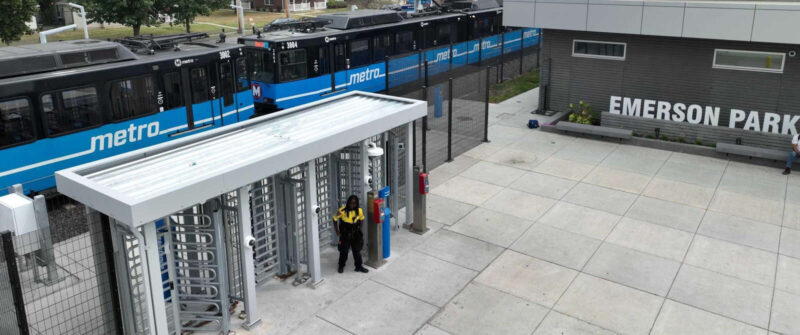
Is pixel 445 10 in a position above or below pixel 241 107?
above

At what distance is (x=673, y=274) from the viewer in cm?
1057

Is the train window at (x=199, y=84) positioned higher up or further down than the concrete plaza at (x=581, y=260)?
higher up

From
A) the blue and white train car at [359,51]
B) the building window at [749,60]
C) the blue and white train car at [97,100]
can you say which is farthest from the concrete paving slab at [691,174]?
the blue and white train car at [97,100]

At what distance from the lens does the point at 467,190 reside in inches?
570

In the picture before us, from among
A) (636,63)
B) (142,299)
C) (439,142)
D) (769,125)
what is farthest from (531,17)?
(142,299)

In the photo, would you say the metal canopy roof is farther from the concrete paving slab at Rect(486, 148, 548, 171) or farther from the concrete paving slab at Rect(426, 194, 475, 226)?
the concrete paving slab at Rect(486, 148, 548, 171)

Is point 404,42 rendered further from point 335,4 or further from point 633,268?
point 335,4

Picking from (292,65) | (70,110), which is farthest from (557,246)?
(292,65)

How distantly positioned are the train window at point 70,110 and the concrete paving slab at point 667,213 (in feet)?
37.8

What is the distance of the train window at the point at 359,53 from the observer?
21.7 metres

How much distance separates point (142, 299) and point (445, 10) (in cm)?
2231

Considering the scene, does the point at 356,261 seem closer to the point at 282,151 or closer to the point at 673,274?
the point at 282,151

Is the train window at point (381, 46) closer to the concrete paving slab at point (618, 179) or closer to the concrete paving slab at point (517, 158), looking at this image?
the concrete paving slab at point (517, 158)

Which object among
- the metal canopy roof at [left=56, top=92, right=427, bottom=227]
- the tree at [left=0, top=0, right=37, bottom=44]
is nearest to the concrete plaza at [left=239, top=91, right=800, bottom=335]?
the metal canopy roof at [left=56, top=92, right=427, bottom=227]
